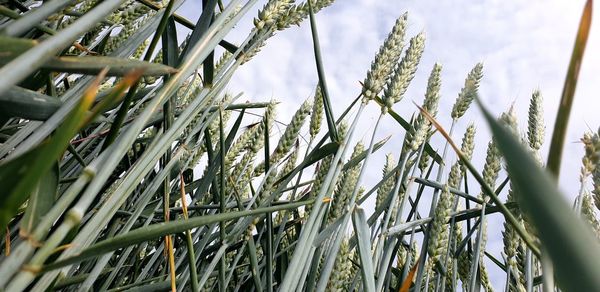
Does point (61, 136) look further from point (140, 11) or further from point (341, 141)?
point (140, 11)

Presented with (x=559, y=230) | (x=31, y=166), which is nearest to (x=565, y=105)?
(x=559, y=230)

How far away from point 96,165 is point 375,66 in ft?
2.01

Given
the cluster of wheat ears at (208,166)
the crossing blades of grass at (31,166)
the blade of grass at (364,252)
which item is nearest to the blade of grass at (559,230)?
the cluster of wheat ears at (208,166)

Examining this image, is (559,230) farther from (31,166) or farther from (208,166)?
(208,166)

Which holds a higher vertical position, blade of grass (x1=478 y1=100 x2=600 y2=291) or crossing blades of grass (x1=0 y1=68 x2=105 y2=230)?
crossing blades of grass (x1=0 y1=68 x2=105 y2=230)

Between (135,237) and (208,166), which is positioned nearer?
(135,237)

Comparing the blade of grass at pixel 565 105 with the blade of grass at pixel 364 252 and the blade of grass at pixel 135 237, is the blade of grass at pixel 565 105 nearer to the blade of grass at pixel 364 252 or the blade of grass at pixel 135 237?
the blade of grass at pixel 135 237

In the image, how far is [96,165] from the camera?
Answer: 389 millimetres

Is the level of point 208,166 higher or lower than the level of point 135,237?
higher

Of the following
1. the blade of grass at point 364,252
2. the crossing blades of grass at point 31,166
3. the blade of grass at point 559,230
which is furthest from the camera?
the blade of grass at point 364,252

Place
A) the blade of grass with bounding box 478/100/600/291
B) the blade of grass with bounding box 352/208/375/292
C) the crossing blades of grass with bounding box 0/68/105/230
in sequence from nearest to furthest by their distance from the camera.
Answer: the blade of grass with bounding box 478/100/600/291 < the crossing blades of grass with bounding box 0/68/105/230 < the blade of grass with bounding box 352/208/375/292

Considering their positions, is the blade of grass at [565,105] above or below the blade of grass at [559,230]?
above

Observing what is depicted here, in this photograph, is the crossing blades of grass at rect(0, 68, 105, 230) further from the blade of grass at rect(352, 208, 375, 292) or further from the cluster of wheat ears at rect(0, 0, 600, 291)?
the blade of grass at rect(352, 208, 375, 292)

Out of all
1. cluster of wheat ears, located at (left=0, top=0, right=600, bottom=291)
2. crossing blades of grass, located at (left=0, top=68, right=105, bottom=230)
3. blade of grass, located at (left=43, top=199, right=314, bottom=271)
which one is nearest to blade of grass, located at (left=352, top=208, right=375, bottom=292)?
cluster of wheat ears, located at (left=0, top=0, right=600, bottom=291)
